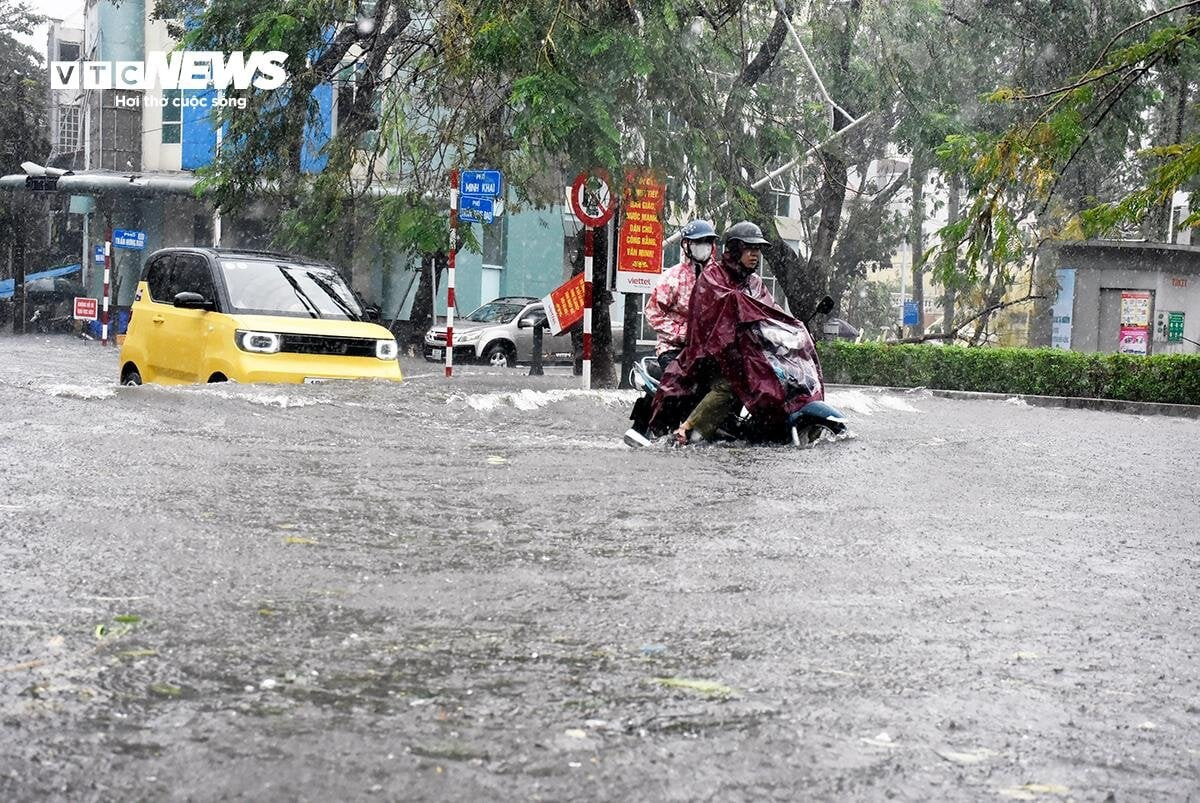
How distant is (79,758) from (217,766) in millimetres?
299

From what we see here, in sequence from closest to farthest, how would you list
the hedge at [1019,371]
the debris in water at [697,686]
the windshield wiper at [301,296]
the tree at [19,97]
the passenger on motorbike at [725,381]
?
the debris in water at [697,686]
the passenger on motorbike at [725,381]
the windshield wiper at [301,296]
the hedge at [1019,371]
the tree at [19,97]

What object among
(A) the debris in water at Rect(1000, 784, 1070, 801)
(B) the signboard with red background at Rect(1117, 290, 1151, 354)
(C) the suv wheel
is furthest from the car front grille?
(B) the signboard with red background at Rect(1117, 290, 1151, 354)

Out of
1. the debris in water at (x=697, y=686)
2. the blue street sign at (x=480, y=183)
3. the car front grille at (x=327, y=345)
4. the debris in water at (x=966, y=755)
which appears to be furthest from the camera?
the blue street sign at (x=480, y=183)

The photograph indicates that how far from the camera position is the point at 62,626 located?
4.42 metres

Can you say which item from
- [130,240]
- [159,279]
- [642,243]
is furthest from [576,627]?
[130,240]

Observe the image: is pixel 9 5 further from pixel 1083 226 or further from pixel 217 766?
pixel 217 766

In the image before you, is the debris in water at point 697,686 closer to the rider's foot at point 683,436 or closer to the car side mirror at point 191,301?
the rider's foot at point 683,436

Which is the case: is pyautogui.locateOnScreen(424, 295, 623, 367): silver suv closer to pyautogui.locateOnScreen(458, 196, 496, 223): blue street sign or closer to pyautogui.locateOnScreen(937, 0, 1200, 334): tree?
pyautogui.locateOnScreen(458, 196, 496, 223): blue street sign

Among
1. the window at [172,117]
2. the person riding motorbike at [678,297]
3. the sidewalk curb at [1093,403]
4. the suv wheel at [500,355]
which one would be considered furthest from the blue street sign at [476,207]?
the window at [172,117]

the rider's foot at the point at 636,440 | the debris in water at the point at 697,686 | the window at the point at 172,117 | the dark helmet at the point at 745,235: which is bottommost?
the debris in water at the point at 697,686

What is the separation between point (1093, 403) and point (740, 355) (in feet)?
45.0

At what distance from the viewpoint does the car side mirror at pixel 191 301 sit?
12.2m

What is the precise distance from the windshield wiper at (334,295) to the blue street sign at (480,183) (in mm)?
5188

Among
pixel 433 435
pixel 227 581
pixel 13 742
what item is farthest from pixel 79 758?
pixel 433 435
